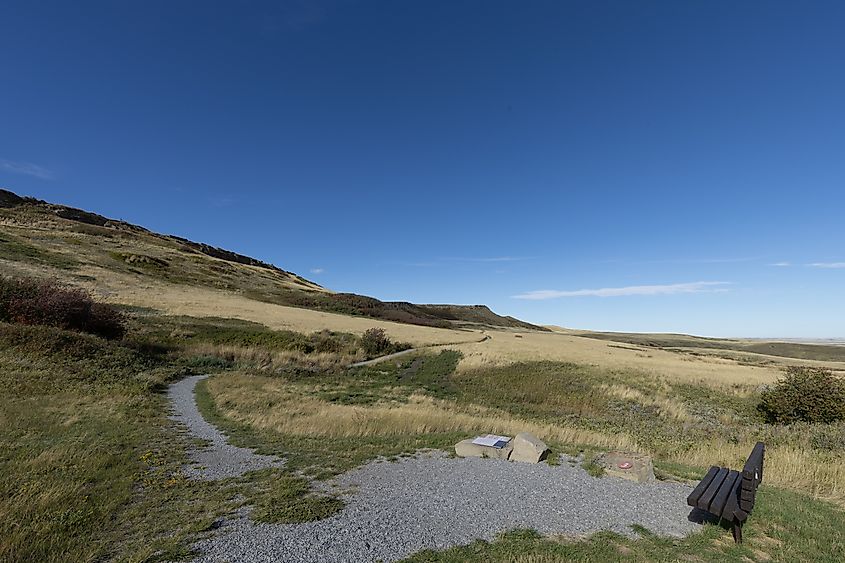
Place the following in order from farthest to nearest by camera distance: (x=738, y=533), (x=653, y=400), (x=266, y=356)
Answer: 1. (x=266, y=356)
2. (x=653, y=400)
3. (x=738, y=533)

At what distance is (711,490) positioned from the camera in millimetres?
7531

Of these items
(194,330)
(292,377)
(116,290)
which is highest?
(116,290)

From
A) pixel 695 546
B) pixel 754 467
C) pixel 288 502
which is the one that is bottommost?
pixel 288 502

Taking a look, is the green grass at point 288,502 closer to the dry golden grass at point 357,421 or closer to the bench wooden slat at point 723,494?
the dry golden grass at point 357,421

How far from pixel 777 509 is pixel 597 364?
3478 cm

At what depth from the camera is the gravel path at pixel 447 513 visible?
672cm

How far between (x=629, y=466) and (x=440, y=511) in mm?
5091

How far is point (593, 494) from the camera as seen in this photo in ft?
30.4

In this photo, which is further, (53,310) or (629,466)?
(53,310)

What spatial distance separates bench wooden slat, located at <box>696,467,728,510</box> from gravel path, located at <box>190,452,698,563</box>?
2.47 feet

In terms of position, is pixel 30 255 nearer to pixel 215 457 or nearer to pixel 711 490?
pixel 215 457

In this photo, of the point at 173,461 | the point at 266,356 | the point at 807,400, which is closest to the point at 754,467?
the point at 173,461

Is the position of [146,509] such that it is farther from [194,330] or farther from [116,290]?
[116,290]

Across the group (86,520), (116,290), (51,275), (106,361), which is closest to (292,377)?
(106,361)
